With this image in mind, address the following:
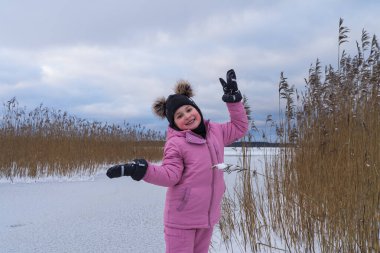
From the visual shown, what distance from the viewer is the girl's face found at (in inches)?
72.4

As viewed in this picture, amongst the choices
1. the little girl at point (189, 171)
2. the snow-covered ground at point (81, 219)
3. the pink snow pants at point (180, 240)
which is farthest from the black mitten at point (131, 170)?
the snow-covered ground at point (81, 219)

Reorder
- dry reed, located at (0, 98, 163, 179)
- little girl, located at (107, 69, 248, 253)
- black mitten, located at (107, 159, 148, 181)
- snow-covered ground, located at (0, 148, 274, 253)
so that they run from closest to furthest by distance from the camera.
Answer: black mitten, located at (107, 159, 148, 181), little girl, located at (107, 69, 248, 253), snow-covered ground, located at (0, 148, 274, 253), dry reed, located at (0, 98, 163, 179)

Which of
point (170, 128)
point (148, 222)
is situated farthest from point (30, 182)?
point (170, 128)

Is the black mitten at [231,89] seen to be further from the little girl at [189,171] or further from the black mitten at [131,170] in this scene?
the black mitten at [131,170]

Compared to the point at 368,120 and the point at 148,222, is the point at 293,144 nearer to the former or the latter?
the point at 368,120

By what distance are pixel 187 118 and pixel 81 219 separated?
7.71ft

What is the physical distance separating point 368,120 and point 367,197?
0.58 metres

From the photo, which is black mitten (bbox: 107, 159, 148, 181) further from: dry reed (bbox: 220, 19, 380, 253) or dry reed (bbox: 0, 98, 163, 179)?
dry reed (bbox: 0, 98, 163, 179)

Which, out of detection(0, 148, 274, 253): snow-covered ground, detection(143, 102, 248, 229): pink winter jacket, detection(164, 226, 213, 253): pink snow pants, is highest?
detection(143, 102, 248, 229): pink winter jacket

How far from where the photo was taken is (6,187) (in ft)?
20.5

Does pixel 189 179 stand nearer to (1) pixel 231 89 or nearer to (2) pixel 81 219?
(1) pixel 231 89

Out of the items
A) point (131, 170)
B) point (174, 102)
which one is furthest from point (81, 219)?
point (131, 170)

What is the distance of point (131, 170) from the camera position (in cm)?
155

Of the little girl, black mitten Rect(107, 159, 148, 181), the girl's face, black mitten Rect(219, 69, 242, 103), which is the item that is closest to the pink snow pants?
the little girl
